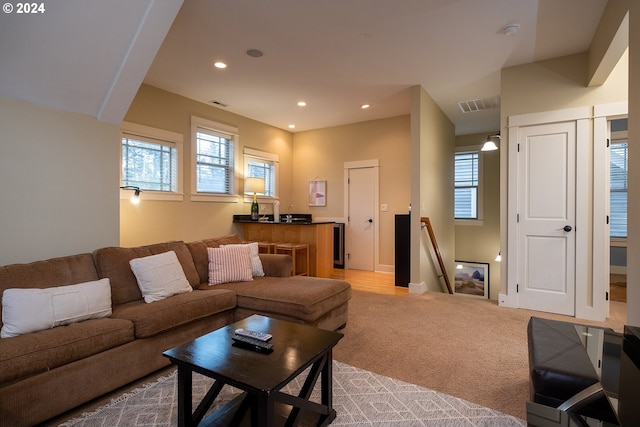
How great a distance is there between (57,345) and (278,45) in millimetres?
3098

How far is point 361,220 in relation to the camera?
618 centimetres

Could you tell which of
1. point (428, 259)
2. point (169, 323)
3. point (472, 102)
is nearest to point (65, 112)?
point (169, 323)

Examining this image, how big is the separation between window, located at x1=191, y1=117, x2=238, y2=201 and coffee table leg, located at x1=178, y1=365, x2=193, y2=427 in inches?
150

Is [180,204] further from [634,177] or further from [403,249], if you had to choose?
[634,177]

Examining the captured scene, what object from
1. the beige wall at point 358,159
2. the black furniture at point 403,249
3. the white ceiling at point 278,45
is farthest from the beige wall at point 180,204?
the black furniture at point 403,249

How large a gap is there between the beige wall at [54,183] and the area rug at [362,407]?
1.49 meters

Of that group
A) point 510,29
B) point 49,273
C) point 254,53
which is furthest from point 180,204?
point 510,29

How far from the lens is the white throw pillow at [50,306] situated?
1834 millimetres

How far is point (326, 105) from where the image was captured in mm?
5195

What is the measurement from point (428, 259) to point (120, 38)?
449 centimetres

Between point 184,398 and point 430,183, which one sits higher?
point 430,183

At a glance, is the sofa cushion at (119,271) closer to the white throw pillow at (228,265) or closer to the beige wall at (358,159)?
the white throw pillow at (228,265)

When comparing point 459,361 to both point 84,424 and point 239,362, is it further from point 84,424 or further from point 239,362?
point 84,424

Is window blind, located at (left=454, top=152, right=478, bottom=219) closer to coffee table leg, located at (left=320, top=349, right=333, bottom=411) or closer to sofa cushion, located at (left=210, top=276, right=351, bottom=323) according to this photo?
sofa cushion, located at (left=210, top=276, right=351, bottom=323)
